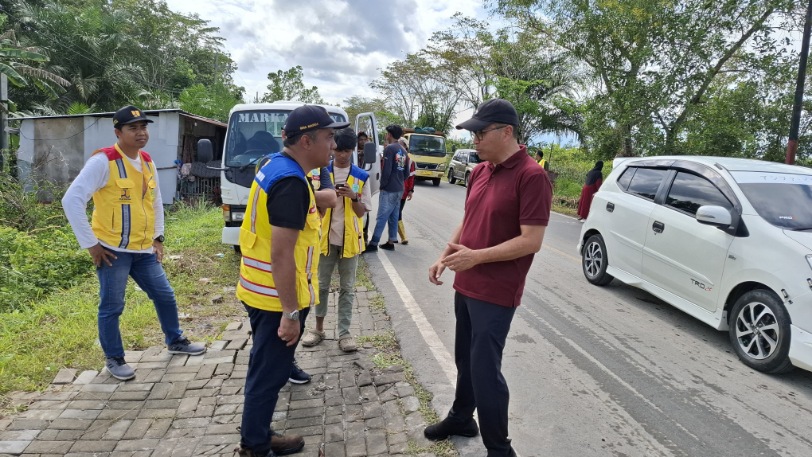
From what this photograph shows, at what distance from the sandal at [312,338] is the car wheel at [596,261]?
3756 mm

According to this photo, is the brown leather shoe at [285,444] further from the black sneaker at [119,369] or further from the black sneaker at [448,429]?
the black sneaker at [119,369]

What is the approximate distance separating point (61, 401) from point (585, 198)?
38.1 ft

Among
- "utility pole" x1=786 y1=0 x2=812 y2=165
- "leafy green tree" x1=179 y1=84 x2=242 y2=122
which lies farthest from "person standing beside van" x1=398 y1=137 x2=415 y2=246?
"leafy green tree" x1=179 y1=84 x2=242 y2=122

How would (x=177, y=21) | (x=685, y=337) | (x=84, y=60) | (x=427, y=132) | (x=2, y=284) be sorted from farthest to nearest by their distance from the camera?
(x=177, y=21)
(x=427, y=132)
(x=84, y=60)
(x=2, y=284)
(x=685, y=337)

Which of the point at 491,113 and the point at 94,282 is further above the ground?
the point at 491,113

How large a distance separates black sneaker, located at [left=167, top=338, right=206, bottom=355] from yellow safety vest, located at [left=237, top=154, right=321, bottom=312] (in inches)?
65.2

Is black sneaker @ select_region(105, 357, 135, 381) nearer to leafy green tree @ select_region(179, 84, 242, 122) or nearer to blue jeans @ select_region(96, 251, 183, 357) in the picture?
blue jeans @ select_region(96, 251, 183, 357)

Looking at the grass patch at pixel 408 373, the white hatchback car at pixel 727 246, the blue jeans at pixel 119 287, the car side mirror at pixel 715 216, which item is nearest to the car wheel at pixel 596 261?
the white hatchback car at pixel 727 246

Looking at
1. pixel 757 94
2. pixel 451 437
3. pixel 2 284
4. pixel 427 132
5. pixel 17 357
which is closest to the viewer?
pixel 451 437

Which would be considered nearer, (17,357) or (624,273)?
(17,357)

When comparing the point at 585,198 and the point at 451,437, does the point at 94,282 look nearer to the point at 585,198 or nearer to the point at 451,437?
the point at 451,437

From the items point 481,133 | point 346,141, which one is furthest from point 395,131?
point 481,133

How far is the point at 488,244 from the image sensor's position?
8.52ft

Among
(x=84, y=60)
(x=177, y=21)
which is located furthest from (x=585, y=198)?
(x=177, y=21)
